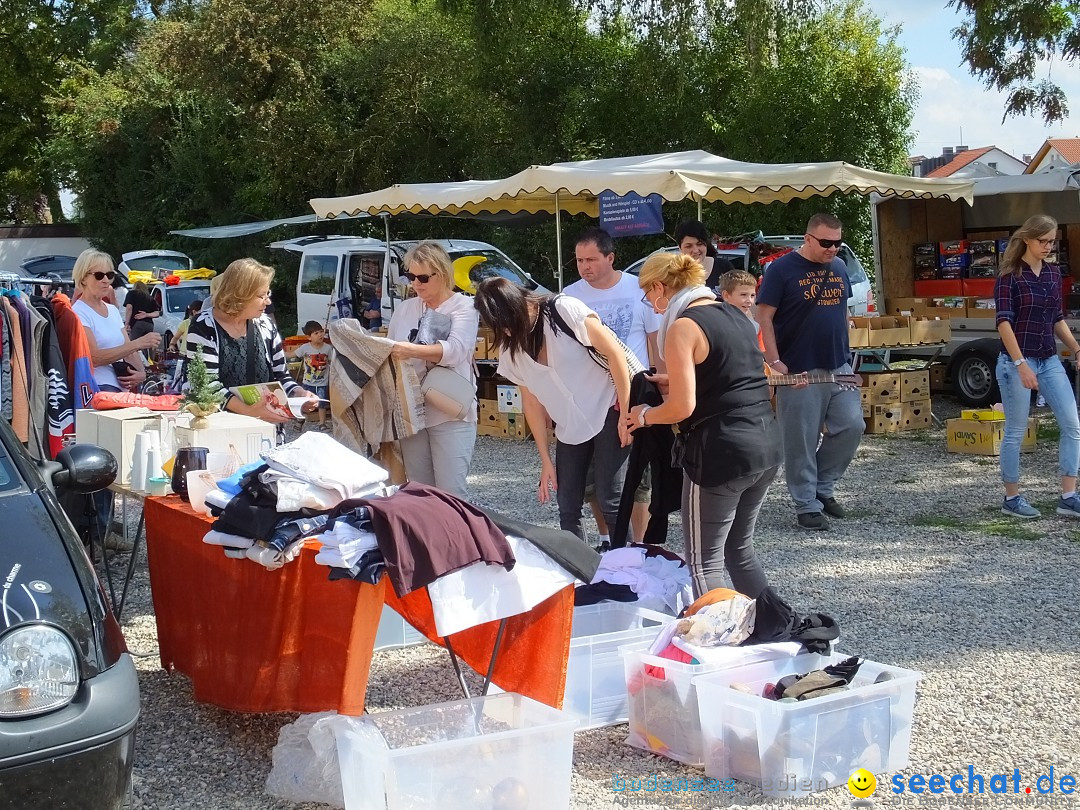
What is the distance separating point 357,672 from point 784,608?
4.87 ft

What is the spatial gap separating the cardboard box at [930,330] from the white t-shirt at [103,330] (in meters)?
7.95

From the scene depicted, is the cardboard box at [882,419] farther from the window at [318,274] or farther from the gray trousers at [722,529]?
the window at [318,274]

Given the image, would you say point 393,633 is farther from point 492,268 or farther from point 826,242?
point 492,268

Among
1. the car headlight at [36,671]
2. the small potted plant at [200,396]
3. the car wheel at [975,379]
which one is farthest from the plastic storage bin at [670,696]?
the car wheel at [975,379]

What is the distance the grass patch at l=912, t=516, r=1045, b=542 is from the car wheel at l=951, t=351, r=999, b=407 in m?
4.86

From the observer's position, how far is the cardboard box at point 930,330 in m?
11.9

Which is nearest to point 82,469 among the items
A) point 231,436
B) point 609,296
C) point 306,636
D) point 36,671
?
point 231,436

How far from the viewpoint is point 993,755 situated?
3908mm

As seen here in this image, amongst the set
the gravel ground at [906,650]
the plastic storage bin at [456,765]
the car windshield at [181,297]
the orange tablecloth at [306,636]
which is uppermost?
the car windshield at [181,297]

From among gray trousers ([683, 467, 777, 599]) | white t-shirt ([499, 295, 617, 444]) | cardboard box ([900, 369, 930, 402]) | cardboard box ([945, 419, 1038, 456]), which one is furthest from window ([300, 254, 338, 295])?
gray trousers ([683, 467, 777, 599])

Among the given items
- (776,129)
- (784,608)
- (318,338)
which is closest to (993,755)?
(784,608)

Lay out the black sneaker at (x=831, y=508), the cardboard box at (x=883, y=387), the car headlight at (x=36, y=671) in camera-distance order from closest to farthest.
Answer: the car headlight at (x=36, y=671) → the black sneaker at (x=831, y=508) → the cardboard box at (x=883, y=387)

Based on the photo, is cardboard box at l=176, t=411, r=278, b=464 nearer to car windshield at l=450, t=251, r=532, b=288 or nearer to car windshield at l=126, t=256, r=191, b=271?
car windshield at l=450, t=251, r=532, b=288

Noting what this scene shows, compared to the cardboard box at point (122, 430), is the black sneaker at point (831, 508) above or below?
below
